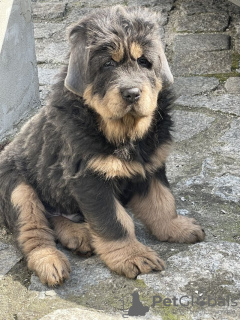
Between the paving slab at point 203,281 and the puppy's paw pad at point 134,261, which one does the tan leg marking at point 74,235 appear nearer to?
the puppy's paw pad at point 134,261

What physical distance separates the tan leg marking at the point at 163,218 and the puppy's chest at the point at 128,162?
0.24 metres

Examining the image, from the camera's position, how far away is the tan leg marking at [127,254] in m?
3.76

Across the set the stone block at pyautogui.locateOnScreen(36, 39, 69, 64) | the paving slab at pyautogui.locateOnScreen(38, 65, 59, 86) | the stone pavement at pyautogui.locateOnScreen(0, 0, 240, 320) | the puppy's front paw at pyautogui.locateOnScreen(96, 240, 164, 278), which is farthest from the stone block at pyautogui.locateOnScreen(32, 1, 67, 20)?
the puppy's front paw at pyautogui.locateOnScreen(96, 240, 164, 278)

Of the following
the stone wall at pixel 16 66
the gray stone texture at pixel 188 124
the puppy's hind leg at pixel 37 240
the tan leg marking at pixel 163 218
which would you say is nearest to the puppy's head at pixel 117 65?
the tan leg marking at pixel 163 218

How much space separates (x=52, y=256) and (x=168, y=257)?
78 cm

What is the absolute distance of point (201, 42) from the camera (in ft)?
23.5

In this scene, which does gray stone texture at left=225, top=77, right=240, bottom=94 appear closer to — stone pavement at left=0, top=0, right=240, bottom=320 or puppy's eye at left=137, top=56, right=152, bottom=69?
stone pavement at left=0, top=0, right=240, bottom=320

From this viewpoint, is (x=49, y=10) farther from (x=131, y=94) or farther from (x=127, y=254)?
(x=127, y=254)

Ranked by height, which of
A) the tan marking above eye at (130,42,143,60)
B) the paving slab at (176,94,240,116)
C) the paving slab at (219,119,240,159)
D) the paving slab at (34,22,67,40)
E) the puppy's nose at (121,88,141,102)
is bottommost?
the paving slab at (219,119,240,159)

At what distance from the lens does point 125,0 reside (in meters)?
8.42

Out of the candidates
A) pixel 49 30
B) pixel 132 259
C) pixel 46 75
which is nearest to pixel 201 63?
pixel 46 75

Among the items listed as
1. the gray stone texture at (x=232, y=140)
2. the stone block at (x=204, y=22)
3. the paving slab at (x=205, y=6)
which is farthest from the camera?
the paving slab at (x=205, y=6)

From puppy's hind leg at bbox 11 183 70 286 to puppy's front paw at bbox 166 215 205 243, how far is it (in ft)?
2.58

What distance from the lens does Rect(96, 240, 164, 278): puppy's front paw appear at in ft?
12.3
